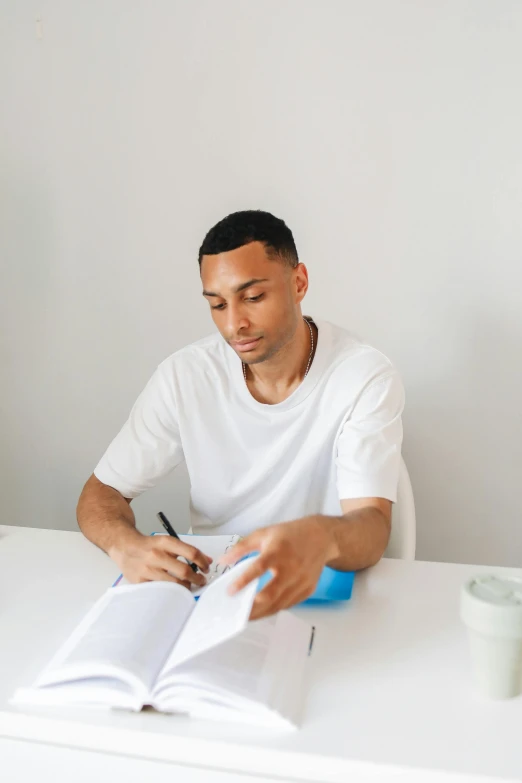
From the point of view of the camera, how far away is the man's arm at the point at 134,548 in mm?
1051

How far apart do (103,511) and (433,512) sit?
1002 millimetres

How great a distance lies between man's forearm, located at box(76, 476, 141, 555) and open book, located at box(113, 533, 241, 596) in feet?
0.20

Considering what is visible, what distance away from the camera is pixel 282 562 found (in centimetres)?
87

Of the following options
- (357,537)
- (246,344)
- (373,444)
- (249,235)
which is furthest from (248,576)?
(249,235)

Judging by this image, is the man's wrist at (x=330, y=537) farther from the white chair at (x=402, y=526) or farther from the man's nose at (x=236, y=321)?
the man's nose at (x=236, y=321)

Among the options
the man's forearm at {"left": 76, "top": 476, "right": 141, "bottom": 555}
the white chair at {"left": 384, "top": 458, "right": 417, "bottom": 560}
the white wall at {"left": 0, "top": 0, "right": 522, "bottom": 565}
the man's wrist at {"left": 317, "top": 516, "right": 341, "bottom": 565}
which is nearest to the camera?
the man's wrist at {"left": 317, "top": 516, "right": 341, "bottom": 565}

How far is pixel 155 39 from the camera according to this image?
1913 millimetres

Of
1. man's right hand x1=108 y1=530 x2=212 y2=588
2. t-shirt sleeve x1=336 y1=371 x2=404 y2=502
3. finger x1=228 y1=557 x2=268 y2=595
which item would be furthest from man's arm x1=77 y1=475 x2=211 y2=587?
t-shirt sleeve x1=336 y1=371 x2=404 y2=502

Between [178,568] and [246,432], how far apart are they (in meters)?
0.48

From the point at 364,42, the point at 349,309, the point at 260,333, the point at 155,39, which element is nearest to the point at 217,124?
the point at 155,39

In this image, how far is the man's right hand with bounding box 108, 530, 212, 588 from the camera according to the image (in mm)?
1046

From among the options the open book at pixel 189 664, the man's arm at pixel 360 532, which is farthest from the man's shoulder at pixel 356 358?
the open book at pixel 189 664

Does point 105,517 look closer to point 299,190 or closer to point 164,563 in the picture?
point 164,563

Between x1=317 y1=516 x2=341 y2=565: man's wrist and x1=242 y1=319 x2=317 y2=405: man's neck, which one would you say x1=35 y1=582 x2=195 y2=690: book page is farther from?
x1=242 y1=319 x2=317 y2=405: man's neck
